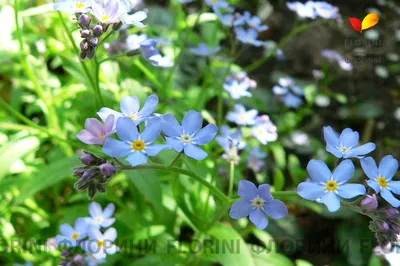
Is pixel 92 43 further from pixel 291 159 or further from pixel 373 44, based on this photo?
pixel 373 44

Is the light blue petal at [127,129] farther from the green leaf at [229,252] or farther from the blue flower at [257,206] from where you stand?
the green leaf at [229,252]

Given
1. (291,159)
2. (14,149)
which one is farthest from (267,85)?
(14,149)

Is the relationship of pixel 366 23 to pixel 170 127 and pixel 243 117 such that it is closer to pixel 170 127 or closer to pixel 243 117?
pixel 243 117

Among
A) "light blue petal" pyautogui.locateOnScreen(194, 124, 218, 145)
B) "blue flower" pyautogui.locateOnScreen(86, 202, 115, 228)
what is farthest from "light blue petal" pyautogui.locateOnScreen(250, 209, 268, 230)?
"blue flower" pyautogui.locateOnScreen(86, 202, 115, 228)

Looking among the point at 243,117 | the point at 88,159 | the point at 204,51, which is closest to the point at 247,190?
the point at 88,159

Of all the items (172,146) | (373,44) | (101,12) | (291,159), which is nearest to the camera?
(172,146)
